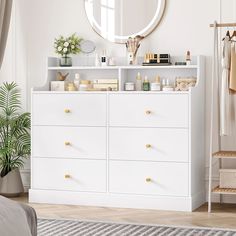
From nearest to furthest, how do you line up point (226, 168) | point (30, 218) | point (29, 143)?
point (30, 218) < point (226, 168) < point (29, 143)

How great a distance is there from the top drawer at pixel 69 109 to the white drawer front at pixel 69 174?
0.33m

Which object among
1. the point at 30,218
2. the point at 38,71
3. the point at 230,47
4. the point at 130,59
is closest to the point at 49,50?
the point at 38,71

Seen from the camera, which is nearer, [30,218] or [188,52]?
[30,218]

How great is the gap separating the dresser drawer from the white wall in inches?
24.8

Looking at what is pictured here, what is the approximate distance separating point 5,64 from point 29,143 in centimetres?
80

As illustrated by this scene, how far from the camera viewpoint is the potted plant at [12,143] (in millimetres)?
6090

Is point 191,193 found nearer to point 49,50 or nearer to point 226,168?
point 226,168

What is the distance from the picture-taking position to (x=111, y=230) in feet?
15.5

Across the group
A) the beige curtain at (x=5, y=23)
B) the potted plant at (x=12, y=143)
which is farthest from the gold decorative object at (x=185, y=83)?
the beige curtain at (x=5, y=23)

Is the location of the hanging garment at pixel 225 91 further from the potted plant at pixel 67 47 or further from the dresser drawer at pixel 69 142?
the potted plant at pixel 67 47

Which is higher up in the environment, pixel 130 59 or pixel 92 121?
pixel 130 59

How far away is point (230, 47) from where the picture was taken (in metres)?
5.39

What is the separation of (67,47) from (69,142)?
2.86ft

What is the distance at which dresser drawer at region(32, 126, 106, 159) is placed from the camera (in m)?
5.64
